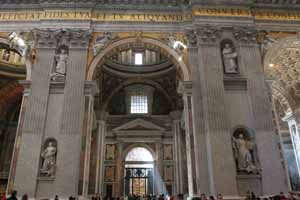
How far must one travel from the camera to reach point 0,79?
52.6 feet

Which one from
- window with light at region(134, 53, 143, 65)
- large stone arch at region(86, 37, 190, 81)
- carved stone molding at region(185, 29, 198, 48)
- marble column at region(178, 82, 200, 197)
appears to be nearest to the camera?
marble column at region(178, 82, 200, 197)

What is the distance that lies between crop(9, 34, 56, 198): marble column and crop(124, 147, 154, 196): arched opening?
7.97 meters

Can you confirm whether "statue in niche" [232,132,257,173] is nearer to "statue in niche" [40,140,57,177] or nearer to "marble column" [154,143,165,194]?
"statue in niche" [40,140,57,177]

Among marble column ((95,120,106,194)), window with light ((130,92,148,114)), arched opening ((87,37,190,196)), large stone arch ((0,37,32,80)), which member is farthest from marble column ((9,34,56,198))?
window with light ((130,92,148,114))

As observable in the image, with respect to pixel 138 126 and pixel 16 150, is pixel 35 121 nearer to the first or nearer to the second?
pixel 16 150

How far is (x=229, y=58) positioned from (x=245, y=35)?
1.24 metres

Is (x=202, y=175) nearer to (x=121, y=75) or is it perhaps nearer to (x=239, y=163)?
(x=239, y=163)

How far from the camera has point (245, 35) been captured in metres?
11.4

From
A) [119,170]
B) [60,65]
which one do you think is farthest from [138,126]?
[60,65]

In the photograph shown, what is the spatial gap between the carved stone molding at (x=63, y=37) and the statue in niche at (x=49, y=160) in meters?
4.10

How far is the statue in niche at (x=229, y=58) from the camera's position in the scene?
11.1 m

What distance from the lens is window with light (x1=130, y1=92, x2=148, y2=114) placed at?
58.8 feet

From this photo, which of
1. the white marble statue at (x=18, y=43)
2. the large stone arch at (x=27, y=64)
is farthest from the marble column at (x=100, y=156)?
the white marble statue at (x=18, y=43)

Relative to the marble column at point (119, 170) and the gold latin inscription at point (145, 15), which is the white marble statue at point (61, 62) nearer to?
the gold latin inscription at point (145, 15)
